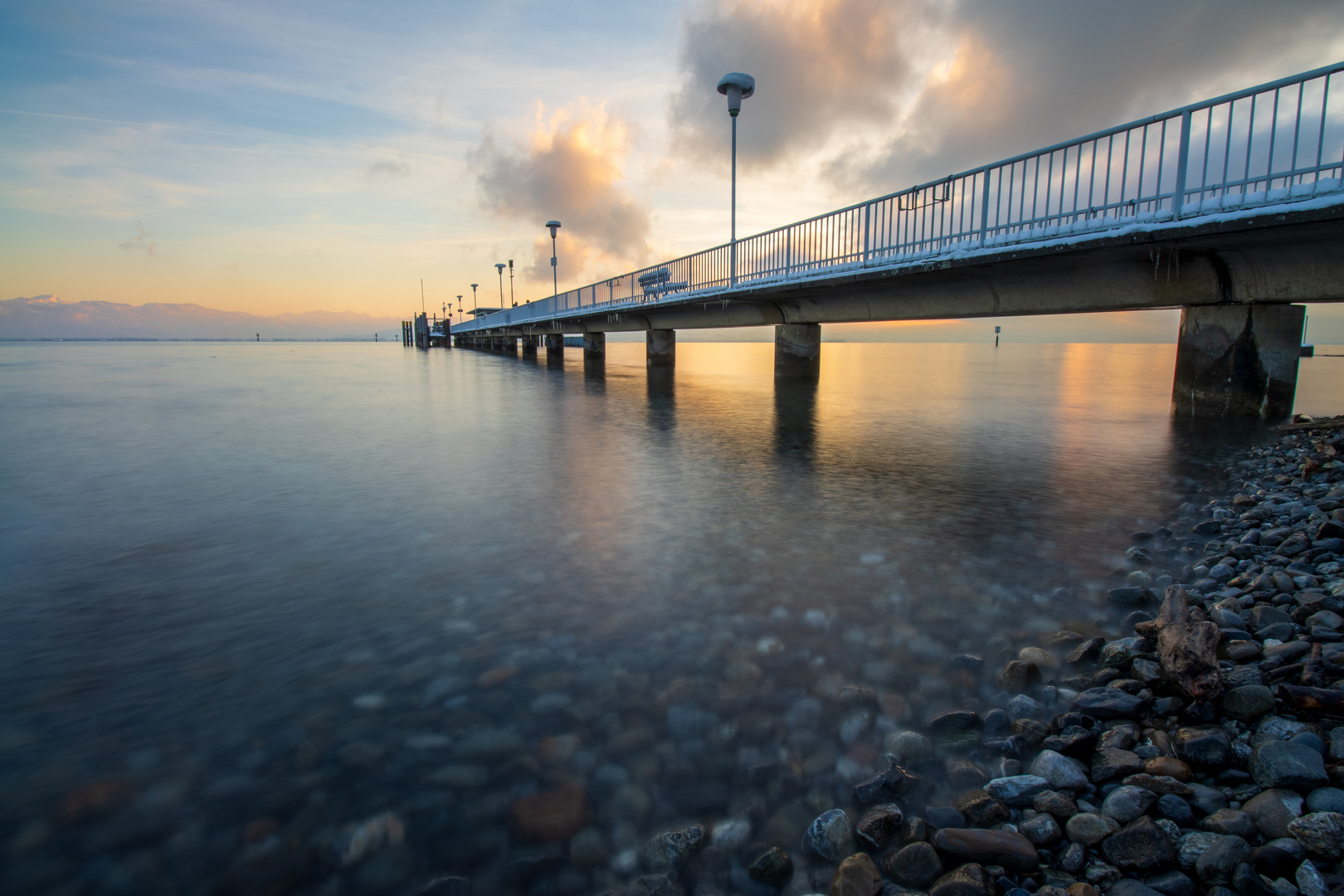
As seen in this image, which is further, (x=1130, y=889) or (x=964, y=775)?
(x=964, y=775)

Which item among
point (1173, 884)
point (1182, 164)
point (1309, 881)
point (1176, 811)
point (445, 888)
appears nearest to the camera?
point (1309, 881)

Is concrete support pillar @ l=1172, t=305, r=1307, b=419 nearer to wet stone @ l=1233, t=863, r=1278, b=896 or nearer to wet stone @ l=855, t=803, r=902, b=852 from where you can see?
wet stone @ l=1233, t=863, r=1278, b=896

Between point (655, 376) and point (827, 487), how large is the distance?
83.7ft

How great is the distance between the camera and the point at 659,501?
8.02 metres

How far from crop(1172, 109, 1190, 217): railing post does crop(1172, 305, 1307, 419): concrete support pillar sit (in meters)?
4.40

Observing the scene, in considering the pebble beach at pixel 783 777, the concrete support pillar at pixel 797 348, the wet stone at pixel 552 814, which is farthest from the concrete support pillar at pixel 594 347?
the wet stone at pixel 552 814

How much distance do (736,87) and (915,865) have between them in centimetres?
2421

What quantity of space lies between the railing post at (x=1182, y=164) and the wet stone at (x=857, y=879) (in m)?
11.6

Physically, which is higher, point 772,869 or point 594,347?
point 594,347

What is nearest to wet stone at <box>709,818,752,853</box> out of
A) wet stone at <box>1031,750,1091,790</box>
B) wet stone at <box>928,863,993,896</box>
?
wet stone at <box>928,863,993,896</box>

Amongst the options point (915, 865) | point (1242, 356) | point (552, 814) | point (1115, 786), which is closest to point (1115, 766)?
point (1115, 786)

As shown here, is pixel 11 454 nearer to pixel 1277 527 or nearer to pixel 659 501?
pixel 659 501

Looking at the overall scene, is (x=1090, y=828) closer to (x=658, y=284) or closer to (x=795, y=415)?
(x=795, y=415)

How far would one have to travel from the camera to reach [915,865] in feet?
7.52
